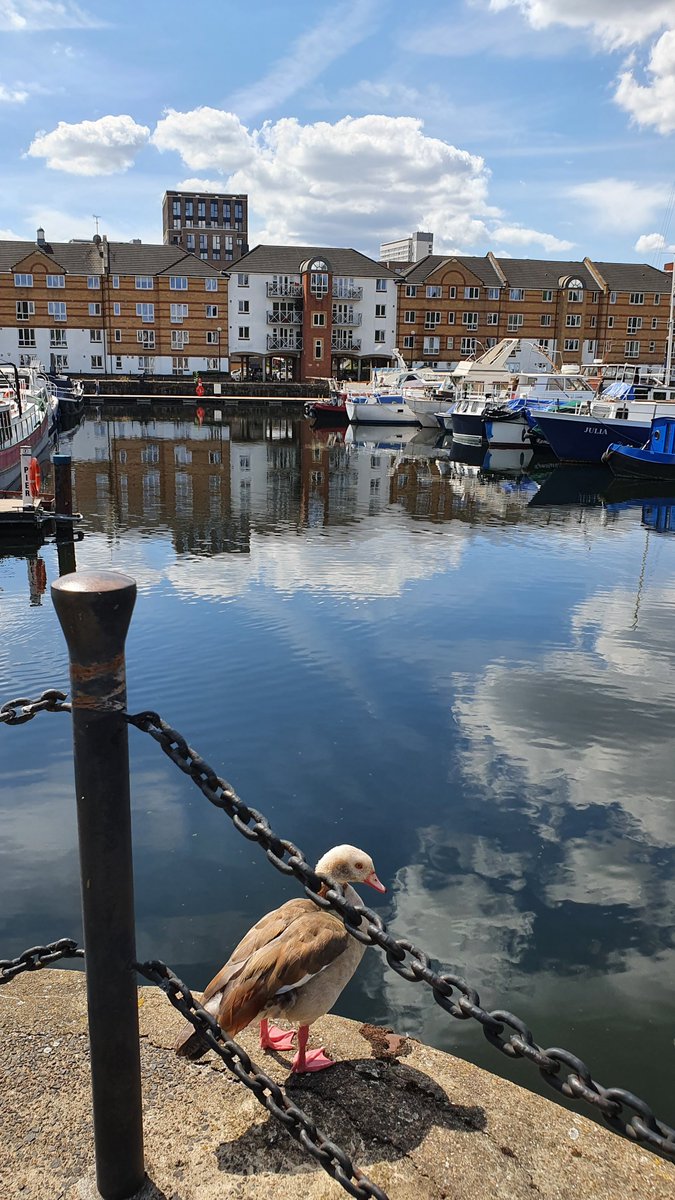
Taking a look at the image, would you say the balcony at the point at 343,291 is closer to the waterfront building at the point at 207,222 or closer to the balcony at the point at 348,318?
the balcony at the point at 348,318

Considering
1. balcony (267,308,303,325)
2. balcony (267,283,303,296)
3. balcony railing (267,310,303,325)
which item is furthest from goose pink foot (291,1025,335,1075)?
balcony (267,283,303,296)

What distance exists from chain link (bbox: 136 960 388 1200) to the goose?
2.19 ft

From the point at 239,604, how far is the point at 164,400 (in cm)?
6012

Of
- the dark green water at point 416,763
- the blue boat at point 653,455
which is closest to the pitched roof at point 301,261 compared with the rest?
the blue boat at point 653,455

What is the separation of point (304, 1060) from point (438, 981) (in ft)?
5.71

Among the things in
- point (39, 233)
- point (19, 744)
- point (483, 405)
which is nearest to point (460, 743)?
point (19, 744)

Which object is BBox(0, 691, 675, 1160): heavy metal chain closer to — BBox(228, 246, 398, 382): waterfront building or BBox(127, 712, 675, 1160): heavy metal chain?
BBox(127, 712, 675, 1160): heavy metal chain

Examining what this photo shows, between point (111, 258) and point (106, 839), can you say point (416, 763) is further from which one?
point (111, 258)

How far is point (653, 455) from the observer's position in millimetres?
35156

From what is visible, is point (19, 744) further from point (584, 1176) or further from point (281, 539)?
point (281, 539)

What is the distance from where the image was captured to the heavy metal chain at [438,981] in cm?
209

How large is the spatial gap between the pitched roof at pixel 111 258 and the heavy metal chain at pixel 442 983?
84.5m

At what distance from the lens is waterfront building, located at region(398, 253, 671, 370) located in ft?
278

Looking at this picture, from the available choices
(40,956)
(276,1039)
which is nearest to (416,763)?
(276,1039)
